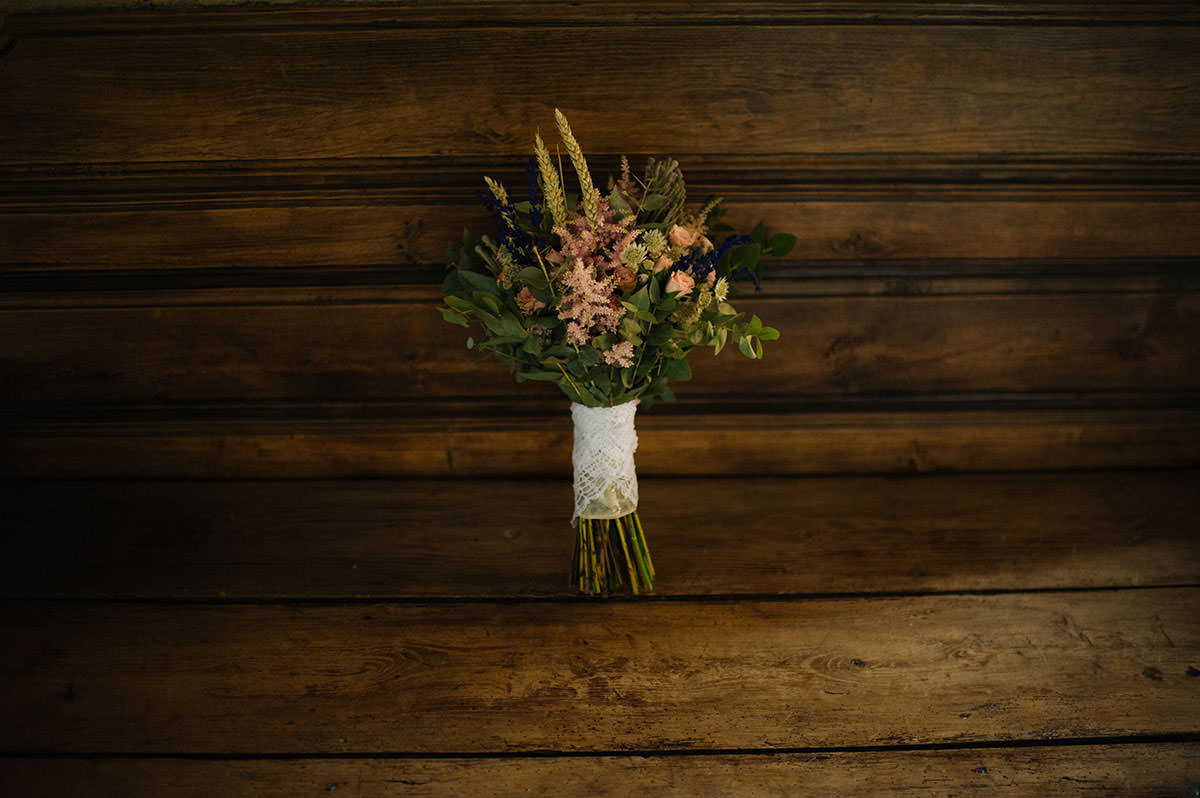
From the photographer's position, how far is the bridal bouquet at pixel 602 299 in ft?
3.29

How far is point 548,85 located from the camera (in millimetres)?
1377

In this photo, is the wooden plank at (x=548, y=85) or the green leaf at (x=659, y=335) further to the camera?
the wooden plank at (x=548, y=85)

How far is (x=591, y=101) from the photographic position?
1386 millimetres

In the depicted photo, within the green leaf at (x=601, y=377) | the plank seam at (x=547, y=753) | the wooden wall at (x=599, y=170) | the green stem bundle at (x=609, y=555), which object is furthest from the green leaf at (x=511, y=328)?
the plank seam at (x=547, y=753)

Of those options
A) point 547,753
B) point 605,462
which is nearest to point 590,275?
point 605,462

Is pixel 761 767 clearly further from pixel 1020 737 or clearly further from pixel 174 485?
pixel 174 485

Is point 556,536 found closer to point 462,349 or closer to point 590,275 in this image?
point 462,349

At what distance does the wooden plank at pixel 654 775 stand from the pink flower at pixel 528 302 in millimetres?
700

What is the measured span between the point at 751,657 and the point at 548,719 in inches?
14.6

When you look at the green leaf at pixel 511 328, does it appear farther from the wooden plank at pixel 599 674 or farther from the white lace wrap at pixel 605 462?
the wooden plank at pixel 599 674

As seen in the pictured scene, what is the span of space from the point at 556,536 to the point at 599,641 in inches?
11.9

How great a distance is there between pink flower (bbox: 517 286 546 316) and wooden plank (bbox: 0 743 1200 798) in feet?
2.30

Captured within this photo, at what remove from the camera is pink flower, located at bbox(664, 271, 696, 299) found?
100 cm

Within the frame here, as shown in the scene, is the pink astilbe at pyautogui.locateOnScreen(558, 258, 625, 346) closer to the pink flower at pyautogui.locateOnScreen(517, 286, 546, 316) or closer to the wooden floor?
the pink flower at pyautogui.locateOnScreen(517, 286, 546, 316)
